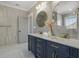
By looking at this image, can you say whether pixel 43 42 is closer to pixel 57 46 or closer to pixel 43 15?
pixel 57 46

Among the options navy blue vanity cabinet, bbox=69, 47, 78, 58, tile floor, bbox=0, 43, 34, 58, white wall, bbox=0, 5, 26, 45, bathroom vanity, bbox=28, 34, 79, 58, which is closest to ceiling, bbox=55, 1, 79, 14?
bathroom vanity, bbox=28, 34, 79, 58

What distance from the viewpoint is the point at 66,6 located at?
3.48 metres

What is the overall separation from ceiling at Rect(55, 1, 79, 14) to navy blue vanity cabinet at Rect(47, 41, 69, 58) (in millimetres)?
1144

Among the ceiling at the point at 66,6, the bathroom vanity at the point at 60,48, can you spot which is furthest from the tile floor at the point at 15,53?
the ceiling at the point at 66,6

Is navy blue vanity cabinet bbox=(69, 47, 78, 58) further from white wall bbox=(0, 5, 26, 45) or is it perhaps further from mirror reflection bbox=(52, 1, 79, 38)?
white wall bbox=(0, 5, 26, 45)

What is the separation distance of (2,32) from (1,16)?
3.32ft

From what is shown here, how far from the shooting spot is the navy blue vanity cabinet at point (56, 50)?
7.92 ft

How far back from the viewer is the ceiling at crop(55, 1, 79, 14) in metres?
3.15

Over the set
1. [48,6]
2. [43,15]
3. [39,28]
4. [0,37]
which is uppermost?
[48,6]

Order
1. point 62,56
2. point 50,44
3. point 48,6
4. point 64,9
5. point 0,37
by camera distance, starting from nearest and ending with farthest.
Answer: point 62,56
point 50,44
point 64,9
point 48,6
point 0,37

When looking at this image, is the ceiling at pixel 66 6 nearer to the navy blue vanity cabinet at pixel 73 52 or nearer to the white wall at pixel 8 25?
the navy blue vanity cabinet at pixel 73 52

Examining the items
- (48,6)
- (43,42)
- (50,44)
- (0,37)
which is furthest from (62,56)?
(0,37)

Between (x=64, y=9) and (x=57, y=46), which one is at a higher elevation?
(x=64, y=9)

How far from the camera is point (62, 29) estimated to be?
368cm
